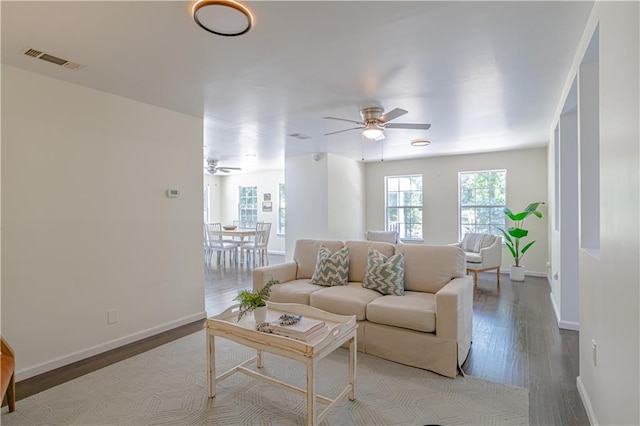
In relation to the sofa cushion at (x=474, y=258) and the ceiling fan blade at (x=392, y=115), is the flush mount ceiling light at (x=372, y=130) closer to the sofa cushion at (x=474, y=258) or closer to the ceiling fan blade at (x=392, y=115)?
the ceiling fan blade at (x=392, y=115)

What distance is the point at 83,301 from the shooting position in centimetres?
302

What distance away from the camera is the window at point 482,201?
22.4 feet

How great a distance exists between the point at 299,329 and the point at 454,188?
6.10 m

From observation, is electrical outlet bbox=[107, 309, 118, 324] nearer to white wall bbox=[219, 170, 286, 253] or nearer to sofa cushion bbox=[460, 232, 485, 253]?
sofa cushion bbox=[460, 232, 485, 253]

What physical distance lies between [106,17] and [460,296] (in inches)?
121

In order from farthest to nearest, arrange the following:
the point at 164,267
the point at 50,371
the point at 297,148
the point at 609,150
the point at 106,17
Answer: the point at 297,148 < the point at 164,267 < the point at 50,371 < the point at 106,17 < the point at 609,150

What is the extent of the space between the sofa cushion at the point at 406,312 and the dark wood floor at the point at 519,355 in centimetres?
52

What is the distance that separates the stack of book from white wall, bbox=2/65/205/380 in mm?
1982

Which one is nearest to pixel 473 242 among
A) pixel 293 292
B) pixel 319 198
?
pixel 319 198

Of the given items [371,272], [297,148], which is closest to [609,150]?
[371,272]

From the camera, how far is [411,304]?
9.36ft

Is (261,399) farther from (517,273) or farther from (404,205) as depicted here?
(404,205)

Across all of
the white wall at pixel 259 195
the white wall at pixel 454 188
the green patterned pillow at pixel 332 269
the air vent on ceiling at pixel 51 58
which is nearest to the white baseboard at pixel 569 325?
the green patterned pillow at pixel 332 269

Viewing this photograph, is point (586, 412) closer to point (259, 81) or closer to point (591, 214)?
point (591, 214)
